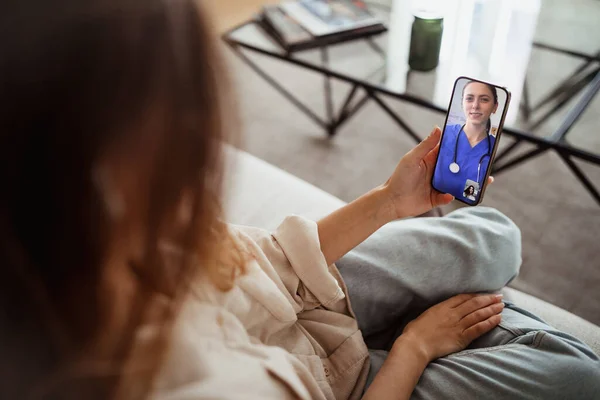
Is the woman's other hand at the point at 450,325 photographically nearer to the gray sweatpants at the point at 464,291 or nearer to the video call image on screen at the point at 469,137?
the gray sweatpants at the point at 464,291

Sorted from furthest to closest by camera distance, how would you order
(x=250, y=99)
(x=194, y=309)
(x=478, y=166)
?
(x=250, y=99) → (x=478, y=166) → (x=194, y=309)

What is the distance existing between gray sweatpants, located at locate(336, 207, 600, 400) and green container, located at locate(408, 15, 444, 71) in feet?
1.79

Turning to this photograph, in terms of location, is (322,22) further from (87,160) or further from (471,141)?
(87,160)

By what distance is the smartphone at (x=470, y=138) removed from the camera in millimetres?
848

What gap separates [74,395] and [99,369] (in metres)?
0.03

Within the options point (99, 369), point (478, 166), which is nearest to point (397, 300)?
point (478, 166)

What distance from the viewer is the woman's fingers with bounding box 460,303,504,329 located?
83 centimetres

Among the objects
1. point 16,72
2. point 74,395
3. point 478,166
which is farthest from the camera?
point 478,166

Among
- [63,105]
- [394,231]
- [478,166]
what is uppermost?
[63,105]

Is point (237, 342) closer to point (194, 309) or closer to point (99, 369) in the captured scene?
point (194, 309)

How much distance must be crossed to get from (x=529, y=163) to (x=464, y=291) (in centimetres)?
94

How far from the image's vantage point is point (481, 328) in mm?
824

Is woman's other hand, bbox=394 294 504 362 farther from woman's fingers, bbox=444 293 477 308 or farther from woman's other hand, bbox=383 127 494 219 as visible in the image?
woman's other hand, bbox=383 127 494 219

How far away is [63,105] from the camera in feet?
1.11
